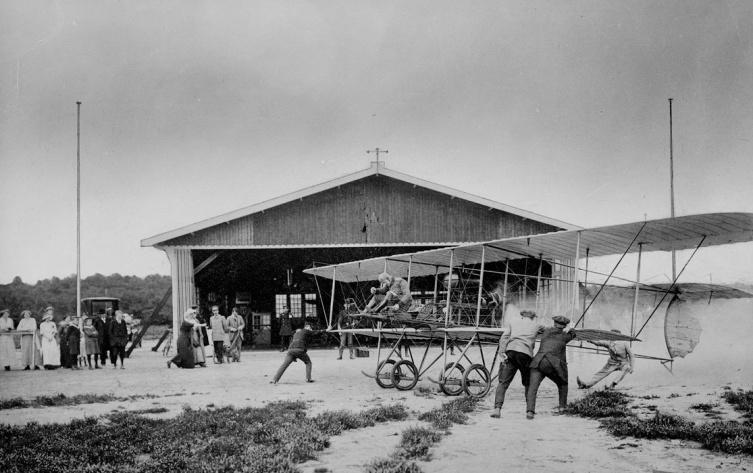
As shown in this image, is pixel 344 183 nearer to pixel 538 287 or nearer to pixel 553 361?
pixel 538 287

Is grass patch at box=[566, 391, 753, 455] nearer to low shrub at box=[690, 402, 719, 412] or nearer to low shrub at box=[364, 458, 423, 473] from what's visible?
low shrub at box=[690, 402, 719, 412]

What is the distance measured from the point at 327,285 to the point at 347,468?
27.3 m

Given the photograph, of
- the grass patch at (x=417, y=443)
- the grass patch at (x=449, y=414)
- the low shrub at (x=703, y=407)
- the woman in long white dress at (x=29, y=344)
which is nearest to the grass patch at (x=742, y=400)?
the low shrub at (x=703, y=407)

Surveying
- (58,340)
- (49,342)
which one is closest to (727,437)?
(49,342)

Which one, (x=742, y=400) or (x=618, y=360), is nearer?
(x=742, y=400)

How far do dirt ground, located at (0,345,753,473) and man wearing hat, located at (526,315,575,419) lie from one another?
46cm

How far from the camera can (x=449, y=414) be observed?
365 inches

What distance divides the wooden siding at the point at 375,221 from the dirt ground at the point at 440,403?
6.26 m

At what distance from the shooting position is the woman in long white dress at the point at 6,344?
19266 mm

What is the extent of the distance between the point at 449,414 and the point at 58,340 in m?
15.2

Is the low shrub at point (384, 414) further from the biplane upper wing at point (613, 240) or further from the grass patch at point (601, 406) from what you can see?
the biplane upper wing at point (613, 240)

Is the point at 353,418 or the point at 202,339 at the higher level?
the point at 353,418

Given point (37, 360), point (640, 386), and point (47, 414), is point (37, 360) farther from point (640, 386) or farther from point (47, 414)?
point (640, 386)

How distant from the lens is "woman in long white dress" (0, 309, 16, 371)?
1927cm
